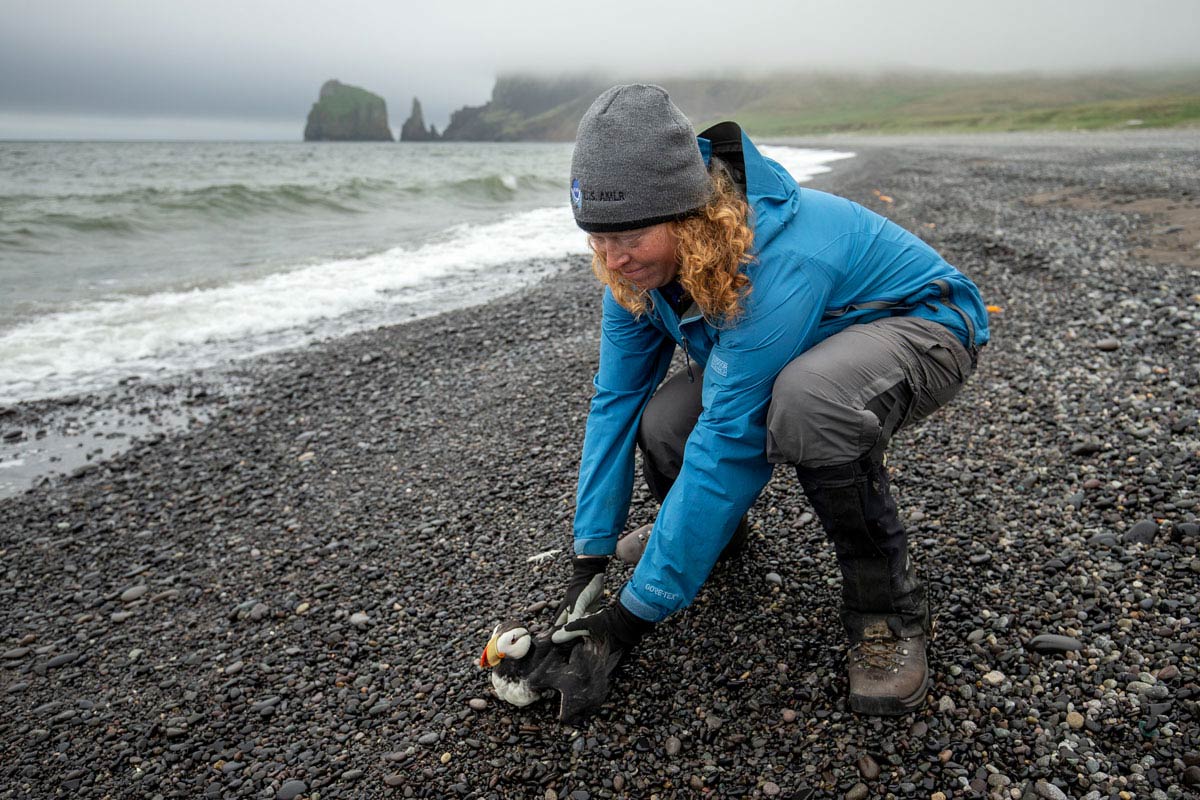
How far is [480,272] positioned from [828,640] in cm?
1159

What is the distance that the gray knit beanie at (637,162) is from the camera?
2.40 meters

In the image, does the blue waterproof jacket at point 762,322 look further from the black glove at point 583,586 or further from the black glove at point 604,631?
the black glove at point 583,586

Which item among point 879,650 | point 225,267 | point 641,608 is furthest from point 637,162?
point 225,267

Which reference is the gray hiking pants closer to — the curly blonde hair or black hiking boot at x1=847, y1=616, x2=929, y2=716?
the curly blonde hair

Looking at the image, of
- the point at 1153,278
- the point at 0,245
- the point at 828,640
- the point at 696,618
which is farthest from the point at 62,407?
the point at 0,245

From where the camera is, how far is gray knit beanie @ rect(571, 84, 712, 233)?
2398 millimetres

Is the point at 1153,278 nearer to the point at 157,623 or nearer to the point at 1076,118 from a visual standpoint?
the point at 157,623

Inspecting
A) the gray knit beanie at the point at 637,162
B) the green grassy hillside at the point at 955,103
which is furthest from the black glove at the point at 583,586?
the green grassy hillside at the point at 955,103

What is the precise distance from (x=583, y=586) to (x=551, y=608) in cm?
55

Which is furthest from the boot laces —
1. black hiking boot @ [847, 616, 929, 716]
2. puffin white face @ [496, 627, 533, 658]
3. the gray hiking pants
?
puffin white face @ [496, 627, 533, 658]

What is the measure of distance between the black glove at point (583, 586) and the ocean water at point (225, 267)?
719 cm

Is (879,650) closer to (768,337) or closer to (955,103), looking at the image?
(768,337)

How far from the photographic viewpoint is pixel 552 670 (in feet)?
9.50

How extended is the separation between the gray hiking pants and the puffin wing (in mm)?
988
